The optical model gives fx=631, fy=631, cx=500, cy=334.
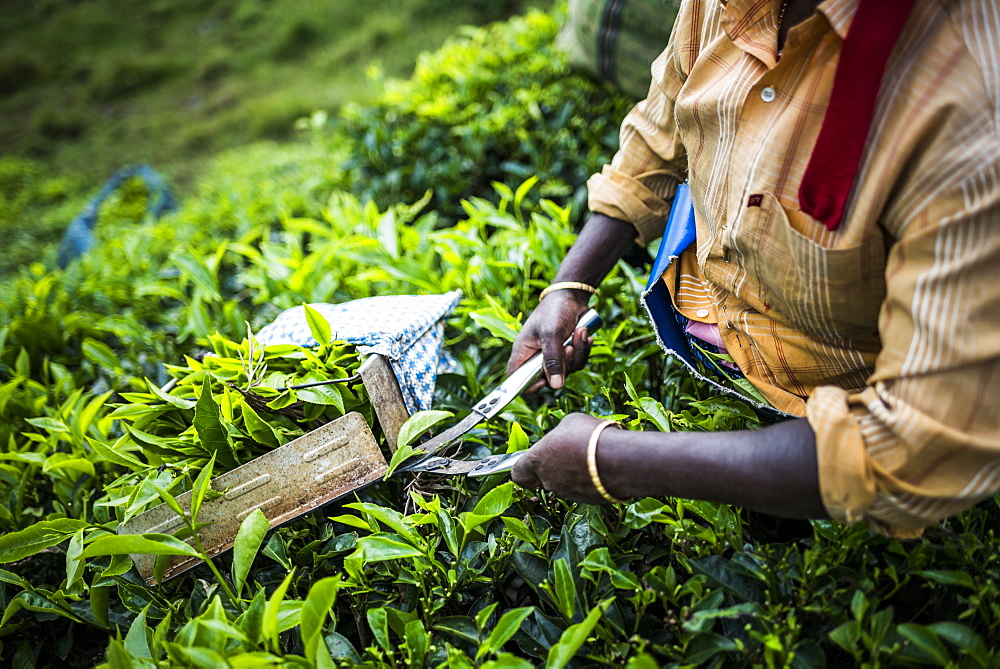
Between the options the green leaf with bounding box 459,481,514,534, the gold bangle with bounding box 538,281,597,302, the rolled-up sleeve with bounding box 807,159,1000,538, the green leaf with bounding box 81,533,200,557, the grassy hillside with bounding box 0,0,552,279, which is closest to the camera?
the rolled-up sleeve with bounding box 807,159,1000,538

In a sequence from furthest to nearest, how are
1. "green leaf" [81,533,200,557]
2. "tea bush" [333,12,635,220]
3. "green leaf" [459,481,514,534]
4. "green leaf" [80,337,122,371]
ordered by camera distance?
1. "tea bush" [333,12,635,220]
2. "green leaf" [80,337,122,371]
3. "green leaf" [459,481,514,534]
4. "green leaf" [81,533,200,557]

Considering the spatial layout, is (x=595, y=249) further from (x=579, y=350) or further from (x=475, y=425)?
(x=475, y=425)

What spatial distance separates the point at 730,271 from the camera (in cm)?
123

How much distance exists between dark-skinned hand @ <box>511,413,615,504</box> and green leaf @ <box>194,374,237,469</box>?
651 millimetres

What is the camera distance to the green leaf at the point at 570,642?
0.97 meters

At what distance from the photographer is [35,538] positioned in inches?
51.1

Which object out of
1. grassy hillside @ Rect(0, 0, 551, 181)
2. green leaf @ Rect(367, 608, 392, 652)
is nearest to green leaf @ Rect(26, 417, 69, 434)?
green leaf @ Rect(367, 608, 392, 652)

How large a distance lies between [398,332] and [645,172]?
2.36 feet

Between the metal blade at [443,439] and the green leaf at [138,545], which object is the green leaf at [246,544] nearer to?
the green leaf at [138,545]

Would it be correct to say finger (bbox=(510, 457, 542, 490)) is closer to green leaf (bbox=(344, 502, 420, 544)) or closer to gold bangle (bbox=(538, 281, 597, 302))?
green leaf (bbox=(344, 502, 420, 544))

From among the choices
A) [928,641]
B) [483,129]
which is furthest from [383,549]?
[483,129]

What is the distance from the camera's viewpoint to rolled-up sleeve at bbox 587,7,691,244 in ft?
4.88

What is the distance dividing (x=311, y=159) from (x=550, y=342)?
305 cm

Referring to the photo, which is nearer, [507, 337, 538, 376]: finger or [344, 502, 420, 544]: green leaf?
[344, 502, 420, 544]: green leaf
